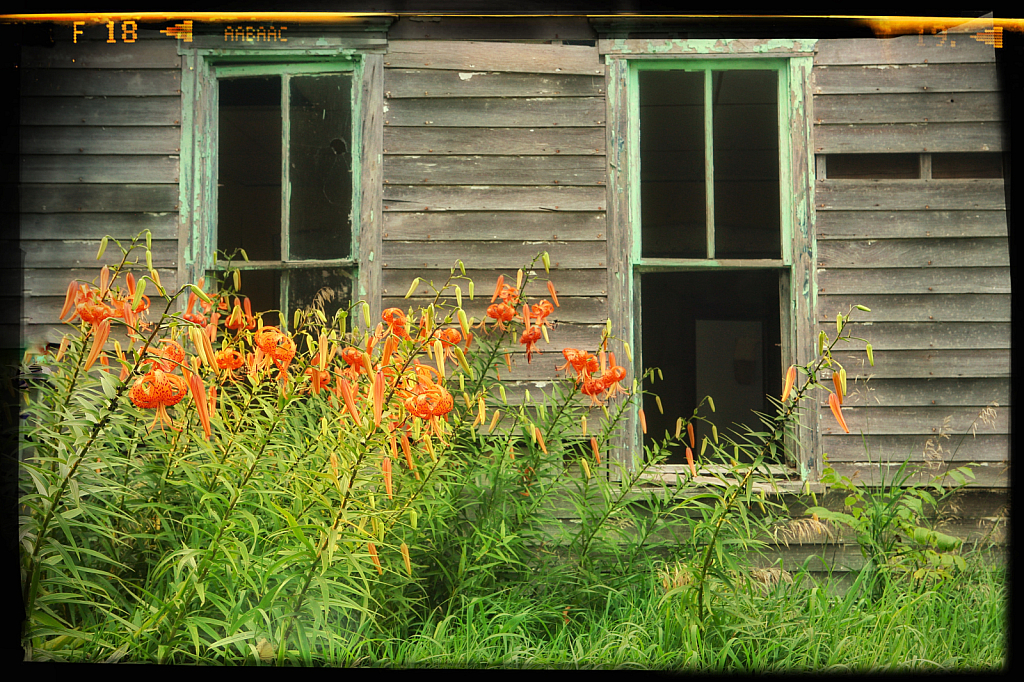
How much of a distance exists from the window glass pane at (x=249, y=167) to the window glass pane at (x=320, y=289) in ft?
0.48

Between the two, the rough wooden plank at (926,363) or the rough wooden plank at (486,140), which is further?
the rough wooden plank at (486,140)

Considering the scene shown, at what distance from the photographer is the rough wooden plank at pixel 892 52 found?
7.87 ft

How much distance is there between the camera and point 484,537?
179cm

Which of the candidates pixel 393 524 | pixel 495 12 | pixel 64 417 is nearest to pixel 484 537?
pixel 393 524

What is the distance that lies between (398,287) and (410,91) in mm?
851

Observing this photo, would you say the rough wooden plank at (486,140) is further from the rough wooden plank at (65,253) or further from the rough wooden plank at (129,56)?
the rough wooden plank at (65,253)

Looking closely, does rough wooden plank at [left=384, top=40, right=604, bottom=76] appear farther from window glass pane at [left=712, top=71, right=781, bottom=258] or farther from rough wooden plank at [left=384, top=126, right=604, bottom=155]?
window glass pane at [left=712, top=71, right=781, bottom=258]

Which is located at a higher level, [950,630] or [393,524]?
[393,524]

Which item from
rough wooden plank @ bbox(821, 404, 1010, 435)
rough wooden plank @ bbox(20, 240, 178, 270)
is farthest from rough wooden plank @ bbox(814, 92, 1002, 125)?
rough wooden plank @ bbox(20, 240, 178, 270)

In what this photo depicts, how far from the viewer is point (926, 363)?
2.43 metres

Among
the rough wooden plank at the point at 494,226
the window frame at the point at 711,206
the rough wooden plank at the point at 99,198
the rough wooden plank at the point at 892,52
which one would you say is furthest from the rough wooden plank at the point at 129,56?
the rough wooden plank at the point at 892,52

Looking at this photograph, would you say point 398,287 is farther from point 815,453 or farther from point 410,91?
point 815,453

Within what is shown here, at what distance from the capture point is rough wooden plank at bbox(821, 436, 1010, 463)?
7.88 ft

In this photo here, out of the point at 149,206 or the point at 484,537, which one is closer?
the point at 484,537
